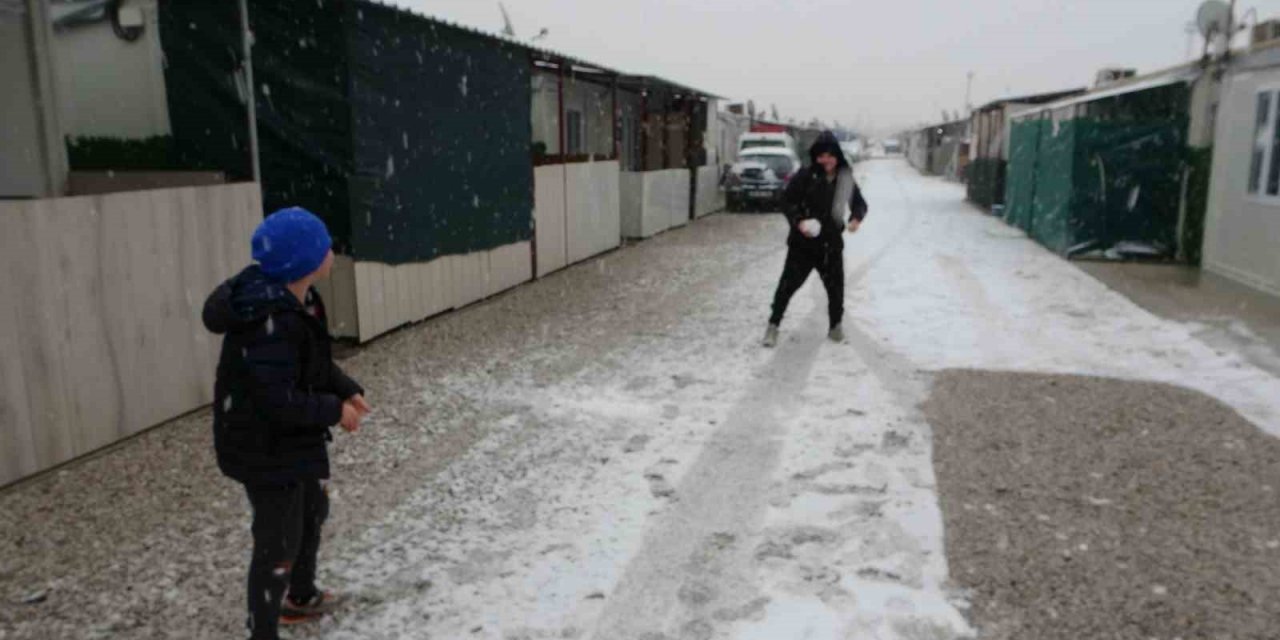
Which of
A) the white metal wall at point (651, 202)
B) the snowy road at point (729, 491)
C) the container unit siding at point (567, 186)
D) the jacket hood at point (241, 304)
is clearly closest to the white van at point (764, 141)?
the white metal wall at point (651, 202)

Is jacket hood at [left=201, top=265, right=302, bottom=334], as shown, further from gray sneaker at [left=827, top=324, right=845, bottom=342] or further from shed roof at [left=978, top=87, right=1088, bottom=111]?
shed roof at [left=978, top=87, right=1088, bottom=111]

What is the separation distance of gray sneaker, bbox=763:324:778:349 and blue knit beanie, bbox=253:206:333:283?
5469mm

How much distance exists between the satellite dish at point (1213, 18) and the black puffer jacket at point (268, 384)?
1355 cm

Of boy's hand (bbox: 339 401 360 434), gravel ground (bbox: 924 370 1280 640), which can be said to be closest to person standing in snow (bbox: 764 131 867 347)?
gravel ground (bbox: 924 370 1280 640)

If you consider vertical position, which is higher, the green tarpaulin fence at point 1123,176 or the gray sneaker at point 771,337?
the green tarpaulin fence at point 1123,176

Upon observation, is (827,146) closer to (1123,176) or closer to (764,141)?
(1123,176)

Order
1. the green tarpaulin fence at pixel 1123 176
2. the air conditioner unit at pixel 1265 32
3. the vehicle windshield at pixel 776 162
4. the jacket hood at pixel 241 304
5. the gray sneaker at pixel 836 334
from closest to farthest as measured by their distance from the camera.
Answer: the jacket hood at pixel 241 304 < the gray sneaker at pixel 836 334 < the air conditioner unit at pixel 1265 32 < the green tarpaulin fence at pixel 1123 176 < the vehicle windshield at pixel 776 162

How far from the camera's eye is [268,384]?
8.46 feet

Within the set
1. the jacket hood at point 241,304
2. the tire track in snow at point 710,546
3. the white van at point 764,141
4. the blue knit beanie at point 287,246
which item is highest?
the white van at point 764,141

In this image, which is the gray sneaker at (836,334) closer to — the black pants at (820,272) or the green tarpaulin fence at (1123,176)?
the black pants at (820,272)

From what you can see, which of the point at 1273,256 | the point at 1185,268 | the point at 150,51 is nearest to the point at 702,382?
the point at 150,51

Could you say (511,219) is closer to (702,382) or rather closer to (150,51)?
(150,51)

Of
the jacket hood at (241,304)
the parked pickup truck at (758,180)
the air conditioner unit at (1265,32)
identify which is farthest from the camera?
the parked pickup truck at (758,180)

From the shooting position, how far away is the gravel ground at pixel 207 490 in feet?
11.1
